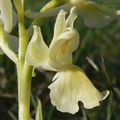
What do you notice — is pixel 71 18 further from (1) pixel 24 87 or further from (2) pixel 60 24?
(1) pixel 24 87

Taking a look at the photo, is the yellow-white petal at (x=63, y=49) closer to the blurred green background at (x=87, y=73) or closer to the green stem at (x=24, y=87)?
the green stem at (x=24, y=87)

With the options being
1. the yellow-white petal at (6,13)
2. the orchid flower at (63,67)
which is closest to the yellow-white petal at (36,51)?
the orchid flower at (63,67)

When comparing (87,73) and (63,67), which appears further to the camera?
(87,73)

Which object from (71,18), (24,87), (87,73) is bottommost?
(87,73)

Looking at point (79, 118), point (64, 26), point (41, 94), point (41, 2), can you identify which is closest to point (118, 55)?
point (41, 2)

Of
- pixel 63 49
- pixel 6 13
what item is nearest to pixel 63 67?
pixel 63 49

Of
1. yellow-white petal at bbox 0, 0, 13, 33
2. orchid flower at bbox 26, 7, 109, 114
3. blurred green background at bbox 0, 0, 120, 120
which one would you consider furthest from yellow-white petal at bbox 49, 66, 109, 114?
blurred green background at bbox 0, 0, 120, 120

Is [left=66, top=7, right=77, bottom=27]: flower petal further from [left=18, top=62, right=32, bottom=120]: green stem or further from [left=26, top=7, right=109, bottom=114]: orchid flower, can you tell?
[left=18, top=62, right=32, bottom=120]: green stem
